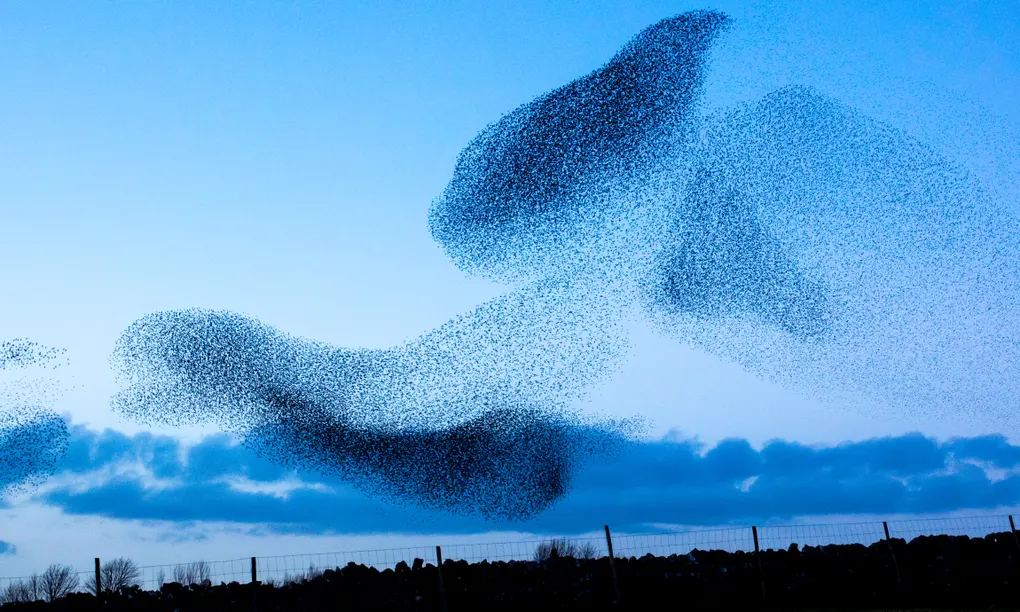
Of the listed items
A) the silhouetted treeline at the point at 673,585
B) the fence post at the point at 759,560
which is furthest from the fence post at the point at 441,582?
the fence post at the point at 759,560

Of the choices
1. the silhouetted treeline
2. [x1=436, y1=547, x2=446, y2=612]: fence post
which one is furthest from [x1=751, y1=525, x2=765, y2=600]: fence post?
[x1=436, y1=547, x2=446, y2=612]: fence post

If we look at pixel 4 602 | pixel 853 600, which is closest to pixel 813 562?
pixel 853 600

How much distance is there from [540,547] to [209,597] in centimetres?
766

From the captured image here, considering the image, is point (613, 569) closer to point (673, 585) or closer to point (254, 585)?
point (673, 585)

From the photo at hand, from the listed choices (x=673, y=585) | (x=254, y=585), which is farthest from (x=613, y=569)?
(x=254, y=585)

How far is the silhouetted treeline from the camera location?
54.1 feet

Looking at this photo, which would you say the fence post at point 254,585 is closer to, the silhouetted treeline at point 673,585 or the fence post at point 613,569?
the silhouetted treeline at point 673,585

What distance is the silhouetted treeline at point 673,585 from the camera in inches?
649

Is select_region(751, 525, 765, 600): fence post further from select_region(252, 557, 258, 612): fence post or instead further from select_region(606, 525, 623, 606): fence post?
select_region(252, 557, 258, 612): fence post

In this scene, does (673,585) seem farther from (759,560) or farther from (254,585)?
(254,585)

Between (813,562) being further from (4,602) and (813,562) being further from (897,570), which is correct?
(4,602)

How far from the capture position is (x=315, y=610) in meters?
16.4

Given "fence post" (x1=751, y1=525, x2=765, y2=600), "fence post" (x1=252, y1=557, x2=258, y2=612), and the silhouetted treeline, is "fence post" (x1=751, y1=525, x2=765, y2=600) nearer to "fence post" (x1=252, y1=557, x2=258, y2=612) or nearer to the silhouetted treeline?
the silhouetted treeline

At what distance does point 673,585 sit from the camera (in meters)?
18.9
